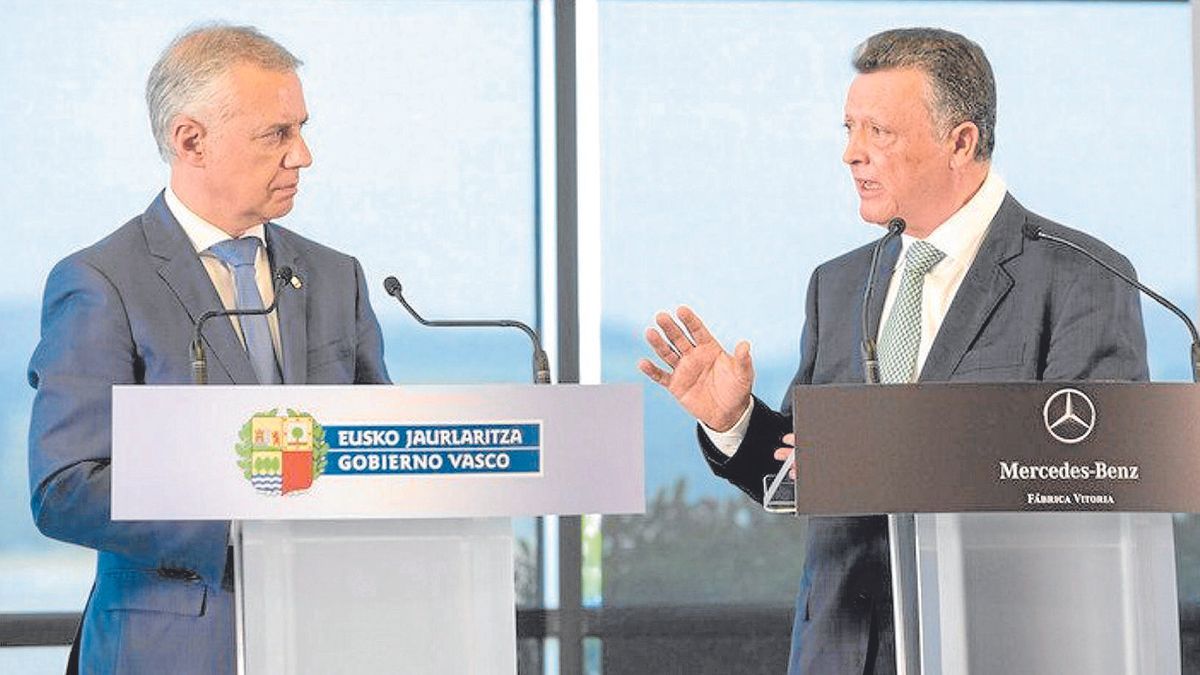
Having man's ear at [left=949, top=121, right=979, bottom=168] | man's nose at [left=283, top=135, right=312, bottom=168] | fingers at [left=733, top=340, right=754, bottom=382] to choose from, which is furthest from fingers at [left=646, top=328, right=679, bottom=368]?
man's nose at [left=283, top=135, right=312, bottom=168]

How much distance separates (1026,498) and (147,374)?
212 centimetres

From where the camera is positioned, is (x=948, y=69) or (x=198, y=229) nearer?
(x=198, y=229)

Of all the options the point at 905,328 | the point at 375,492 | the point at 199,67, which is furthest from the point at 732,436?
the point at 199,67

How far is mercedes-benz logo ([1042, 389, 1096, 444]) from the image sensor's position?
120 inches

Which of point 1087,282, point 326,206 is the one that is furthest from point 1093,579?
point 326,206

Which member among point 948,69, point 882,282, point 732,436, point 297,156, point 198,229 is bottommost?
point 732,436

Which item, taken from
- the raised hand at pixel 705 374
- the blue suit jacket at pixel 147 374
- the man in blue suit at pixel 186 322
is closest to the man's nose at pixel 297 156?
the man in blue suit at pixel 186 322

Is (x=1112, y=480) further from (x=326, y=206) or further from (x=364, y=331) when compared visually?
(x=326, y=206)

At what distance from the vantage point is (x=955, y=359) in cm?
450

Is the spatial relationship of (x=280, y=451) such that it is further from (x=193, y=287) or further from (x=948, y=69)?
(x=948, y=69)

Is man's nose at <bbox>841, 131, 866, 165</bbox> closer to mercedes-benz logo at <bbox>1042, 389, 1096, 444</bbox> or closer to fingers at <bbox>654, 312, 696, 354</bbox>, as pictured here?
fingers at <bbox>654, 312, 696, 354</bbox>

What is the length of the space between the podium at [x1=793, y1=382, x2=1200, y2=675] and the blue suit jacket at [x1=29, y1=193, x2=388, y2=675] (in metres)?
1.43

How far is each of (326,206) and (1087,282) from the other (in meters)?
2.14

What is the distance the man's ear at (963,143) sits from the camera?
4859 mm
